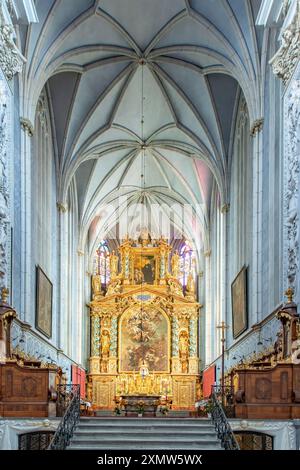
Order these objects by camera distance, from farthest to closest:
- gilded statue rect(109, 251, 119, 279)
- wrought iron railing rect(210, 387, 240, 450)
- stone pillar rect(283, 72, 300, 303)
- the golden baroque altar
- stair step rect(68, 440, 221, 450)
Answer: gilded statue rect(109, 251, 119, 279), the golden baroque altar, stone pillar rect(283, 72, 300, 303), stair step rect(68, 440, 221, 450), wrought iron railing rect(210, 387, 240, 450)

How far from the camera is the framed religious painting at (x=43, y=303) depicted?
2697 cm

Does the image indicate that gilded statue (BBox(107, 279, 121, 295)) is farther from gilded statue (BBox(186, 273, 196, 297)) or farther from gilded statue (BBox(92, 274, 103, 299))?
gilded statue (BBox(186, 273, 196, 297))

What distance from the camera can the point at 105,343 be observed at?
44188 mm

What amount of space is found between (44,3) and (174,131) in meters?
13.0

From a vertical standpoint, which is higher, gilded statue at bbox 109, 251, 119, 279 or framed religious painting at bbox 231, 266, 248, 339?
gilded statue at bbox 109, 251, 119, 279

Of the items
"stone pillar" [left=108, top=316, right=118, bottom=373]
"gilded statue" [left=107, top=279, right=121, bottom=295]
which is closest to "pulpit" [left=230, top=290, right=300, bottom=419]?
"stone pillar" [left=108, top=316, right=118, bottom=373]

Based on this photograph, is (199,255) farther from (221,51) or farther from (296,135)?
(296,135)

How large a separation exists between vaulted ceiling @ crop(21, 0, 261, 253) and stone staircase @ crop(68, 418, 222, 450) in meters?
11.0

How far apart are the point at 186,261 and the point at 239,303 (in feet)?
62.3

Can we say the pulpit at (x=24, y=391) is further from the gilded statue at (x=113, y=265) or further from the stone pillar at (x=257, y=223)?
the gilded statue at (x=113, y=265)

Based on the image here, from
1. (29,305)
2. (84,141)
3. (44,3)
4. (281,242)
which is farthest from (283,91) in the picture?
(84,141)

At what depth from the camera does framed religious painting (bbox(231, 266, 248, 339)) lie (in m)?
27.4

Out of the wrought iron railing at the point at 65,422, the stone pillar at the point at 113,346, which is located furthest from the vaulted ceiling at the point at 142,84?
the wrought iron railing at the point at 65,422

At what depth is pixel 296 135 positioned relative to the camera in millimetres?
18453
